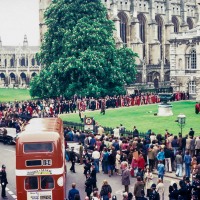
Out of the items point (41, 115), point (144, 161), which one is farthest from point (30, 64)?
point (144, 161)

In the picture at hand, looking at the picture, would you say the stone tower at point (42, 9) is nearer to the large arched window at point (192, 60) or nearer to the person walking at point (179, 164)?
the large arched window at point (192, 60)

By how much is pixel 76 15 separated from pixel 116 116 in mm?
15976

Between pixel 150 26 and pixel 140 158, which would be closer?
pixel 140 158

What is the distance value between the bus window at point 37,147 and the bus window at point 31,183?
1035mm

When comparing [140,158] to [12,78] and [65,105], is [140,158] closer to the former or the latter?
[65,105]

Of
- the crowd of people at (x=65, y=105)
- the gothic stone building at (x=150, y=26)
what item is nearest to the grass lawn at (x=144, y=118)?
the crowd of people at (x=65, y=105)

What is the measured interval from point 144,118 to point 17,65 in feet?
291

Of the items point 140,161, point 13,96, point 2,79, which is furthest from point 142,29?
point 140,161

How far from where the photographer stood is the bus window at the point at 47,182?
1834 centimetres

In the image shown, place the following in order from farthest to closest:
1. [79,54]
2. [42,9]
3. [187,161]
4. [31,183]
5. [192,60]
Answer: [42,9], [192,60], [79,54], [187,161], [31,183]

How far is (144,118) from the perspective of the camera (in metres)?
43.0

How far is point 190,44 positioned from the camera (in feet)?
202

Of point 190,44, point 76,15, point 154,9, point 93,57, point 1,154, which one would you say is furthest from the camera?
point 154,9

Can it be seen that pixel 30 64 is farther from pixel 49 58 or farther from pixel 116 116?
pixel 116 116
